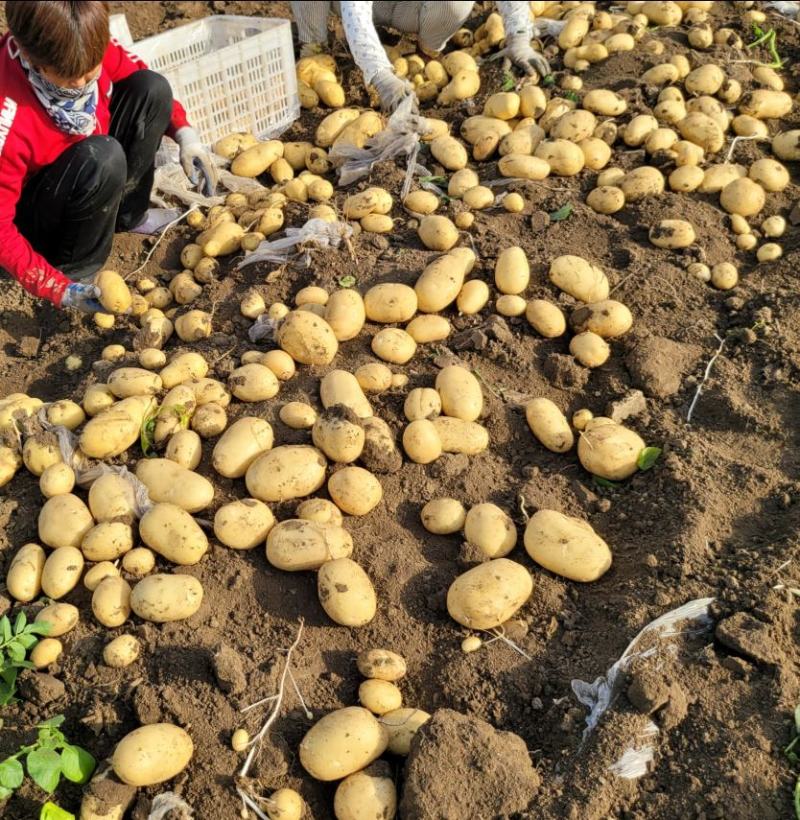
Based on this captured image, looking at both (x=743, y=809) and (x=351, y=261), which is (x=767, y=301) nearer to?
(x=351, y=261)

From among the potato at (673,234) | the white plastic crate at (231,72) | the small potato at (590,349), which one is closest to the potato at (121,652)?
the small potato at (590,349)

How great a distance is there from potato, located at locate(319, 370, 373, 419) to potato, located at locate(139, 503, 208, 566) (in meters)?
0.66

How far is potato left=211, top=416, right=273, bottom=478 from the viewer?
2.80m


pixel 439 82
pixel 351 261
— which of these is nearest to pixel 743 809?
pixel 351 261

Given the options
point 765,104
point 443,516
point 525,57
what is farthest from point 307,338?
point 765,104

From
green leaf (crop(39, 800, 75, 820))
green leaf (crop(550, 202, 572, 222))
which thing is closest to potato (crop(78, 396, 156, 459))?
green leaf (crop(39, 800, 75, 820))

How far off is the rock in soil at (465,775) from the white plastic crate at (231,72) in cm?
362

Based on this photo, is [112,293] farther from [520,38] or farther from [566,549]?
[520,38]

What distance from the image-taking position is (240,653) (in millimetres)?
2412

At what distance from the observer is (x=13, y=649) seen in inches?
90.4

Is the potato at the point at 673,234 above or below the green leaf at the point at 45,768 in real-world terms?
above

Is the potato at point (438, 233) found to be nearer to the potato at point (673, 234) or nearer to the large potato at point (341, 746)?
the potato at point (673, 234)

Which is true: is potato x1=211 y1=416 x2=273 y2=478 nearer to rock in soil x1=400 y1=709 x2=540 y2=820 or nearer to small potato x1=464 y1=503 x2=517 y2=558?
small potato x1=464 y1=503 x2=517 y2=558

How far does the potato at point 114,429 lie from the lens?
9.21ft
